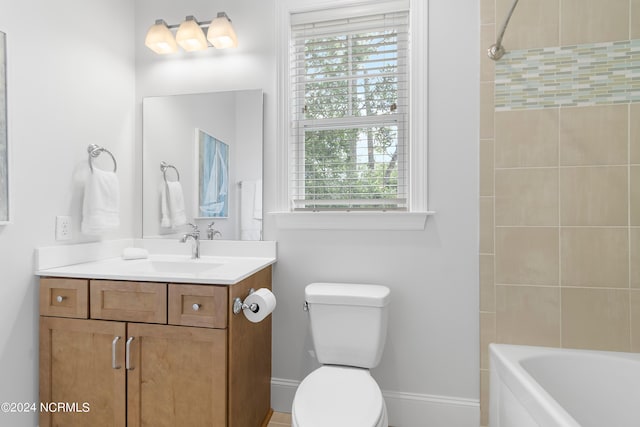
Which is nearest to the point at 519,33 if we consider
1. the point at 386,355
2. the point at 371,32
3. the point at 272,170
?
the point at 371,32

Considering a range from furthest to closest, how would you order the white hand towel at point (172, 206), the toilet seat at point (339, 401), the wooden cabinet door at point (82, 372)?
the white hand towel at point (172, 206) → the wooden cabinet door at point (82, 372) → the toilet seat at point (339, 401)

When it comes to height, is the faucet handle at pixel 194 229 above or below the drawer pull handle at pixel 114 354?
above

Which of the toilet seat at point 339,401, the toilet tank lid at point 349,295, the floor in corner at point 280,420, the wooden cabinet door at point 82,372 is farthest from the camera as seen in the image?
the floor in corner at point 280,420

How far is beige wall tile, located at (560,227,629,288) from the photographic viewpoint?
1.56 metres

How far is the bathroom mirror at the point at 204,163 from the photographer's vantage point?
1963mm

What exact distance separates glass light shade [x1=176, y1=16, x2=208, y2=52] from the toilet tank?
58.8 inches

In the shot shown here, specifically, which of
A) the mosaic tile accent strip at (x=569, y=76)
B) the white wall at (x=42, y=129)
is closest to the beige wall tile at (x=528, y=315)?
the mosaic tile accent strip at (x=569, y=76)

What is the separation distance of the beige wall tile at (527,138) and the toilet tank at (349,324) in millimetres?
894

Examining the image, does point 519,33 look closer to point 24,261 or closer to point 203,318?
point 203,318

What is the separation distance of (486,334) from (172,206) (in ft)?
6.13

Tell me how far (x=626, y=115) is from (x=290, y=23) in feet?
5.62

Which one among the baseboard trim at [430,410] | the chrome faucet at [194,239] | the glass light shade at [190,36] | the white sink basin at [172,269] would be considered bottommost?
the baseboard trim at [430,410]

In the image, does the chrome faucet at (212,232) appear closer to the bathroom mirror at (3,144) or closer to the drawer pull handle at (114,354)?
the drawer pull handle at (114,354)

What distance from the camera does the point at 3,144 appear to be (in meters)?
1.41
